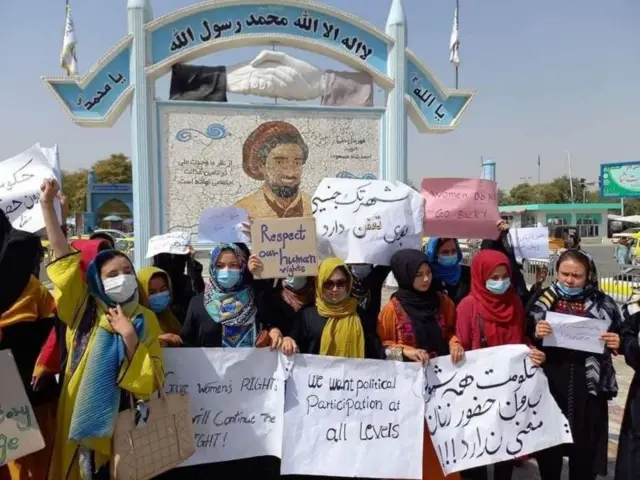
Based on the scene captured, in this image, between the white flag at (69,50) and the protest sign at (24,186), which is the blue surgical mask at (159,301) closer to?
the protest sign at (24,186)

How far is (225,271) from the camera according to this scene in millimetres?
2756

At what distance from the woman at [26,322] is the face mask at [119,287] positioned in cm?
50

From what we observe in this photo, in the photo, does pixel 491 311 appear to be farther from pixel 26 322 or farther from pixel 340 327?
pixel 26 322

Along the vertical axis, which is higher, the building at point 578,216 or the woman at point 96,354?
the building at point 578,216

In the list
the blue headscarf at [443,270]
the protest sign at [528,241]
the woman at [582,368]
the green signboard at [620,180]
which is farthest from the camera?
the green signboard at [620,180]

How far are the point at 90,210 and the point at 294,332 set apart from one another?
1497 inches

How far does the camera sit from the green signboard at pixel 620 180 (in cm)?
3002

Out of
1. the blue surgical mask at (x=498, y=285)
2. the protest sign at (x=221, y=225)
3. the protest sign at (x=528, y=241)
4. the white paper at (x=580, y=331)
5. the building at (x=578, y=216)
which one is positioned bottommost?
the white paper at (x=580, y=331)

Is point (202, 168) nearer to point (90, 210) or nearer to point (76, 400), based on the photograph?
point (76, 400)

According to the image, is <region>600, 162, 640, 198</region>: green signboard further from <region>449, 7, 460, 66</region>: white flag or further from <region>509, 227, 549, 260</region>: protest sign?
<region>509, 227, 549, 260</region>: protest sign

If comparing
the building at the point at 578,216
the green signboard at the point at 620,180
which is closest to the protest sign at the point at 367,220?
the green signboard at the point at 620,180

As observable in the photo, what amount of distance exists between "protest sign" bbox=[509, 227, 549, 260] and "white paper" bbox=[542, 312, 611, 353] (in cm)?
108

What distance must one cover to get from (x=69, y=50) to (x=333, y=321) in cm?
1001

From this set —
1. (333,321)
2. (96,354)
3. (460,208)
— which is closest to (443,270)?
(460,208)
